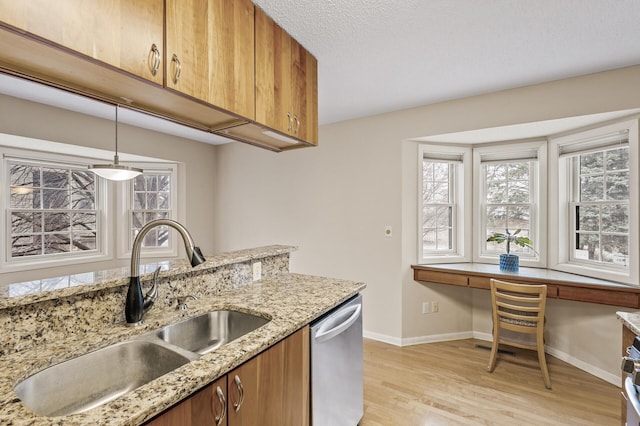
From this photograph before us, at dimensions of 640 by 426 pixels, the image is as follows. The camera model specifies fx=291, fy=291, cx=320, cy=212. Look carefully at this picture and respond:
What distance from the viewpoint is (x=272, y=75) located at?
167 centimetres

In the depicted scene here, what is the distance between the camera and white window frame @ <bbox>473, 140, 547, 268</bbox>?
118 inches

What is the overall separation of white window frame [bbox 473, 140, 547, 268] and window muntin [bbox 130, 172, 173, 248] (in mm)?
3973

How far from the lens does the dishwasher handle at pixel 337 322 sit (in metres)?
1.43

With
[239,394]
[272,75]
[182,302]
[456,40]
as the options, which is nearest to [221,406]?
[239,394]

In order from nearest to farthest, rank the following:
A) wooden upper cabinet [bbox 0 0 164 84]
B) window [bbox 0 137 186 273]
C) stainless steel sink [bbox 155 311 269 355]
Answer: wooden upper cabinet [bbox 0 0 164 84]
stainless steel sink [bbox 155 311 269 355]
window [bbox 0 137 186 273]

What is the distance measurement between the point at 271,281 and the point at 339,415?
88 cm

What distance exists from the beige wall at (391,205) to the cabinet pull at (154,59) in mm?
2467

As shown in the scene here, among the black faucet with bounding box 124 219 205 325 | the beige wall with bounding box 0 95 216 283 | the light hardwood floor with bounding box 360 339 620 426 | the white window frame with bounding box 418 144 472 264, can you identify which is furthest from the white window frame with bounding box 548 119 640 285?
the beige wall with bounding box 0 95 216 283

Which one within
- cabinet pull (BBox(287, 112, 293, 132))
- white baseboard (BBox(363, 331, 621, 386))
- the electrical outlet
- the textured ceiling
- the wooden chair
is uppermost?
the textured ceiling

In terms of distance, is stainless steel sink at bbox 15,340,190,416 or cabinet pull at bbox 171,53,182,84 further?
cabinet pull at bbox 171,53,182,84

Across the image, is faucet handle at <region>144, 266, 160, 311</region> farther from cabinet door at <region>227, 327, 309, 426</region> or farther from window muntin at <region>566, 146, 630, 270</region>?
window muntin at <region>566, 146, 630, 270</region>

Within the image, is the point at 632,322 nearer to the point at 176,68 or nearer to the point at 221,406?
the point at 221,406

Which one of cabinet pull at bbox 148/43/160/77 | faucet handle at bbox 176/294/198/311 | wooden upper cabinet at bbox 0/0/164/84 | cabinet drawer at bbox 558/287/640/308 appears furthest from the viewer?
cabinet drawer at bbox 558/287/640/308

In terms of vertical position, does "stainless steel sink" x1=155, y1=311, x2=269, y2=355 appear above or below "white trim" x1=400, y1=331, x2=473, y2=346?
above
